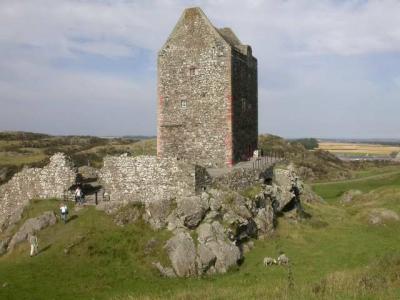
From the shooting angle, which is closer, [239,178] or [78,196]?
[78,196]

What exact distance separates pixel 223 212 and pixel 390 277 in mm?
13205

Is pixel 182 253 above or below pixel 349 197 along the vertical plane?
above

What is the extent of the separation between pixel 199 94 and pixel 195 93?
0.32 meters

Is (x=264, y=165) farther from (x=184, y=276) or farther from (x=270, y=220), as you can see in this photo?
(x=184, y=276)

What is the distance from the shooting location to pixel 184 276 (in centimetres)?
2486

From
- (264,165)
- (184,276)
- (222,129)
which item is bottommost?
(184,276)

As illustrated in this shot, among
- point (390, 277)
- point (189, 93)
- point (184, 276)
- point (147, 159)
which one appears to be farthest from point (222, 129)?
point (390, 277)

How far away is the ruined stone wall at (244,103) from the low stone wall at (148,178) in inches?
342

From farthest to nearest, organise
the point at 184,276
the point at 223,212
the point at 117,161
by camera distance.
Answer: the point at 117,161
the point at 223,212
the point at 184,276

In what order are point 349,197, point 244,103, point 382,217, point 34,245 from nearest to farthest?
point 34,245 → point 382,217 → point 244,103 → point 349,197

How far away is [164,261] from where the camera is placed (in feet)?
84.5

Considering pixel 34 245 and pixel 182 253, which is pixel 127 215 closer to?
pixel 182 253

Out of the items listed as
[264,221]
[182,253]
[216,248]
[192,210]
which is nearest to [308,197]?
[264,221]

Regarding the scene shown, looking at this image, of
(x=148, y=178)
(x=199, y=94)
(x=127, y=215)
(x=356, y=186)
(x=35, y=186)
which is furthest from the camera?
(x=356, y=186)
